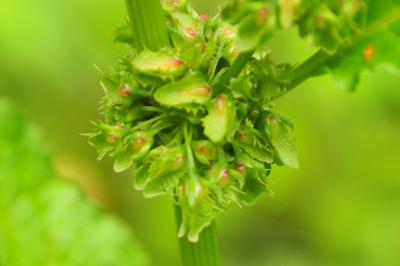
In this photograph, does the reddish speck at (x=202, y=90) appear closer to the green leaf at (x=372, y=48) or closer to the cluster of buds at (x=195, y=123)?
the cluster of buds at (x=195, y=123)

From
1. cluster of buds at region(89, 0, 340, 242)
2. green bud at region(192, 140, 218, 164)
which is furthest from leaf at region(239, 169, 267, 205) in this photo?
green bud at region(192, 140, 218, 164)

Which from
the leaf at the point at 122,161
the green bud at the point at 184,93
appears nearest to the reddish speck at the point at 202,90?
the green bud at the point at 184,93

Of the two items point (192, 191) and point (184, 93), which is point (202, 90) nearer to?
point (184, 93)

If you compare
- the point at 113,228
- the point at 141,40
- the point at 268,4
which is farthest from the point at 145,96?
the point at 113,228

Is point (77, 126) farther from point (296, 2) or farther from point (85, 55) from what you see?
point (296, 2)

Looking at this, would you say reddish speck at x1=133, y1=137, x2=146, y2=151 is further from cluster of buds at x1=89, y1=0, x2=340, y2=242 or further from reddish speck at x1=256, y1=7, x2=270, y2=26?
reddish speck at x1=256, y1=7, x2=270, y2=26

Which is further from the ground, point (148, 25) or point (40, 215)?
point (148, 25)

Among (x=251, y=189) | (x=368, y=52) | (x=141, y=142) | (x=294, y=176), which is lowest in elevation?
(x=294, y=176)

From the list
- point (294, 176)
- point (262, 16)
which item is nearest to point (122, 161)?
point (262, 16)
